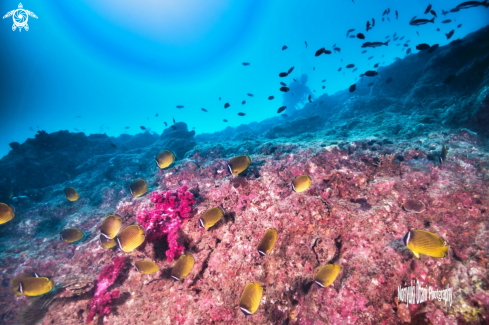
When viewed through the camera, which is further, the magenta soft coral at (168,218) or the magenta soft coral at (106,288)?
the magenta soft coral at (106,288)

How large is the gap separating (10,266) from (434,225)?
1208cm

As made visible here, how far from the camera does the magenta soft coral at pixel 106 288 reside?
437 centimetres

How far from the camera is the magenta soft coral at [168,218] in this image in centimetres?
396

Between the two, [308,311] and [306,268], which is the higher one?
[306,268]

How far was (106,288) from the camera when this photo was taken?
448 centimetres

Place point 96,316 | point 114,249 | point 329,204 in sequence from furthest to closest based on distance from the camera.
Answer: point 114,249 → point 96,316 → point 329,204

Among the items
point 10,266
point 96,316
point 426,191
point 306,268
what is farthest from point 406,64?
point 10,266

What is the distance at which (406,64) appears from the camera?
17016mm

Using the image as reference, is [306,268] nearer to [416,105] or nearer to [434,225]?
[434,225]

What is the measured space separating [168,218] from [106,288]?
8.20 feet

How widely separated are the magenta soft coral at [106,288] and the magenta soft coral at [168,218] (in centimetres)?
138

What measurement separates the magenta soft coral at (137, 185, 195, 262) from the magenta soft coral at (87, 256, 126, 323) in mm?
1381

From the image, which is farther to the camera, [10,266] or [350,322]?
[10,266]

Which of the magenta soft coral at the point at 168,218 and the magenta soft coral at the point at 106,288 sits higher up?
the magenta soft coral at the point at 168,218
